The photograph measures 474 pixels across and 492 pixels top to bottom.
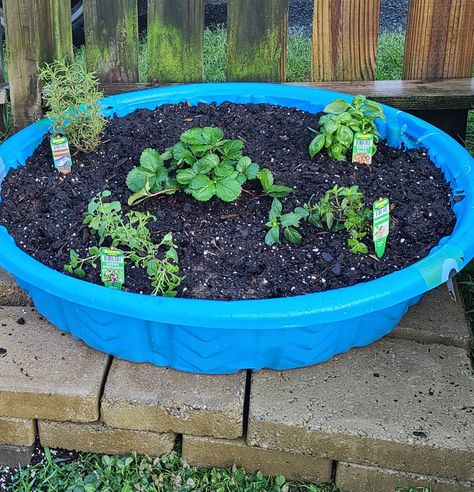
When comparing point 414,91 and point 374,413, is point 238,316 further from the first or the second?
point 414,91

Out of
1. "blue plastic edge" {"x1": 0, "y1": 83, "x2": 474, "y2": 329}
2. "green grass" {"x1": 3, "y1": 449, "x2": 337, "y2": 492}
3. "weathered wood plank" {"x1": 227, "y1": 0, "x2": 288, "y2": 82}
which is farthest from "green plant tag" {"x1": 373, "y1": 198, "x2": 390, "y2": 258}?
"weathered wood plank" {"x1": 227, "y1": 0, "x2": 288, "y2": 82}

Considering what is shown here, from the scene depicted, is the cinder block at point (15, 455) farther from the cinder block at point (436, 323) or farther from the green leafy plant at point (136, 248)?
the cinder block at point (436, 323)

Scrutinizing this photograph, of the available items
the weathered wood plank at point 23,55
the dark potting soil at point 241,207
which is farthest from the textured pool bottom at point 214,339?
the weathered wood plank at point 23,55

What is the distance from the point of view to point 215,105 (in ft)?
9.31

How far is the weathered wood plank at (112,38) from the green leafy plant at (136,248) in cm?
93

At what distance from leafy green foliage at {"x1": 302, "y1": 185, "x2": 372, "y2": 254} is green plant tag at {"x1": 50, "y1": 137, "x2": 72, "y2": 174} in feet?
2.53

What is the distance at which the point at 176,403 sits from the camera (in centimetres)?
202

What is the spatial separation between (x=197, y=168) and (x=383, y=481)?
1005 millimetres

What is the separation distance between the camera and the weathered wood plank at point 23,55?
8.95 feet

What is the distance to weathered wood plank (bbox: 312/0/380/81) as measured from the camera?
9.32 feet

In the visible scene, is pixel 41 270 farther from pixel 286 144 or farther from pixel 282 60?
pixel 282 60

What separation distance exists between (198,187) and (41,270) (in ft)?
1.69

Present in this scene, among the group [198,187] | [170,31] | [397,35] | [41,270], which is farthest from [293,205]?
[397,35]

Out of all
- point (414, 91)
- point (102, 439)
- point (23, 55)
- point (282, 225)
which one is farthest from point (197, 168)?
point (414, 91)
